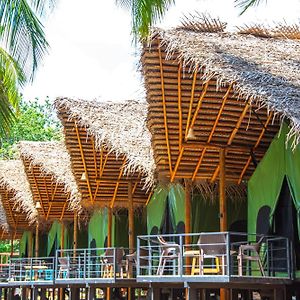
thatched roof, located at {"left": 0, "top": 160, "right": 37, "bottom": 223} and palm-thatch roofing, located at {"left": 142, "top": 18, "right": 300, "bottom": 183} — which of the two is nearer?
palm-thatch roofing, located at {"left": 142, "top": 18, "right": 300, "bottom": 183}

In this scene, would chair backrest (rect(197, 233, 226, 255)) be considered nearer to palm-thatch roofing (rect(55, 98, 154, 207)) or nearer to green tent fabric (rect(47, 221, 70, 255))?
palm-thatch roofing (rect(55, 98, 154, 207))

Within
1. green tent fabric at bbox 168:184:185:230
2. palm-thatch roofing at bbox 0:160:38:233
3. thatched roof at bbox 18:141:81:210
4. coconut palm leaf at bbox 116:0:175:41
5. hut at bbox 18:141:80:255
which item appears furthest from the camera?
palm-thatch roofing at bbox 0:160:38:233

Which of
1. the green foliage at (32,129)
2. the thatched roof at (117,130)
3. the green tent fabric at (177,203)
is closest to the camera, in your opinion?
the green tent fabric at (177,203)

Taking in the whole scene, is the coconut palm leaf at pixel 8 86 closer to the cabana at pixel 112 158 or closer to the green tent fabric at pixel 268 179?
the cabana at pixel 112 158

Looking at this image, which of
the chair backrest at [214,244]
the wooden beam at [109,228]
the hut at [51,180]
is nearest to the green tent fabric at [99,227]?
the hut at [51,180]

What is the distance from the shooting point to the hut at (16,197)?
961 inches

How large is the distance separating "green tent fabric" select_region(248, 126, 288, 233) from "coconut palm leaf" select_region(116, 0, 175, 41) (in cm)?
282

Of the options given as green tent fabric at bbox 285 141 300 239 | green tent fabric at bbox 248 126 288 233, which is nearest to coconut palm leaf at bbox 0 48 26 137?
green tent fabric at bbox 248 126 288 233

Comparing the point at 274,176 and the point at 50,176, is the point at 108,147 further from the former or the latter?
the point at 50,176

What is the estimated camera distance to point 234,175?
13938 millimetres

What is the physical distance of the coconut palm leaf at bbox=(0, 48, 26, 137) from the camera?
42.4 ft

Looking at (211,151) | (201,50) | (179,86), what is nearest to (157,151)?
(211,151)

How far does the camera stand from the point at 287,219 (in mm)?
11789

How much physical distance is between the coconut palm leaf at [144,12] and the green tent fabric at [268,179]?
9.26 ft
